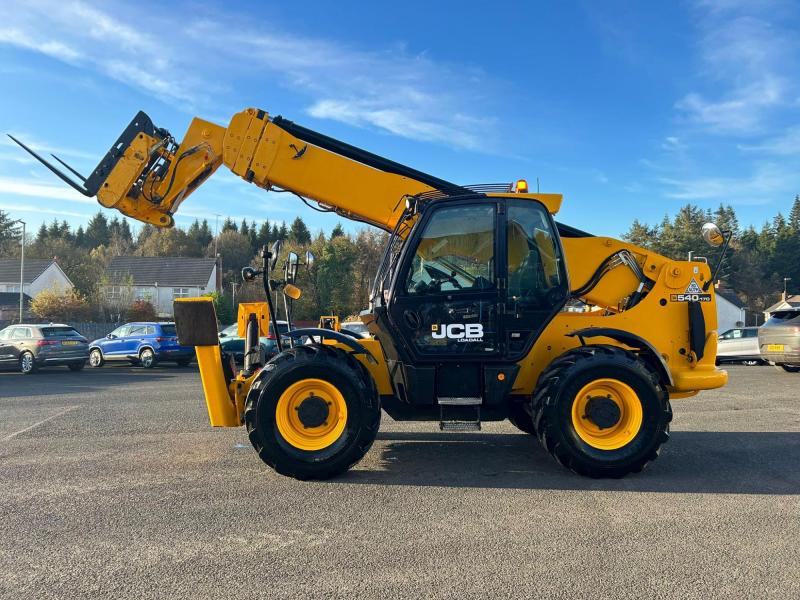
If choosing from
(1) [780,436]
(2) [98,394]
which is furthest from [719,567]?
(2) [98,394]

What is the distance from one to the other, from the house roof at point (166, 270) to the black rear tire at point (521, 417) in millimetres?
55911

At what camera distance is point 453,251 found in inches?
231

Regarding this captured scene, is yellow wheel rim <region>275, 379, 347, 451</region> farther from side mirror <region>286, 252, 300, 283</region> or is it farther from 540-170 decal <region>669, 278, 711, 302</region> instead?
540-170 decal <region>669, 278, 711, 302</region>

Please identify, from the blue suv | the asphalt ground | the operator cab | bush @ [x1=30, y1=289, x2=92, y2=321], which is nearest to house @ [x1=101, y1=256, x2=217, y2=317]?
bush @ [x1=30, y1=289, x2=92, y2=321]

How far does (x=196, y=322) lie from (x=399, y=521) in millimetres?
2856

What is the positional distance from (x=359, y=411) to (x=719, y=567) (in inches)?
120

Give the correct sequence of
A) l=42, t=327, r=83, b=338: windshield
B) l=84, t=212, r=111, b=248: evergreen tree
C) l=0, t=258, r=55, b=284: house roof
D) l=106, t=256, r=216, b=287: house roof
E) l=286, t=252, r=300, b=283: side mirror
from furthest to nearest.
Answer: l=84, t=212, r=111, b=248: evergreen tree
l=0, t=258, r=55, b=284: house roof
l=106, t=256, r=216, b=287: house roof
l=42, t=327, r=83, b=338: windshield
l=286, t=252, r=300, b=283: side mirror

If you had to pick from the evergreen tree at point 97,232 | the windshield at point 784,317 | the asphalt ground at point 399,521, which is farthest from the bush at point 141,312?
the evergreen tree at point 97,232

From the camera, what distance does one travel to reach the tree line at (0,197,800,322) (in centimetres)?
4628

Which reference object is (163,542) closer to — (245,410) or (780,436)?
(245,410)

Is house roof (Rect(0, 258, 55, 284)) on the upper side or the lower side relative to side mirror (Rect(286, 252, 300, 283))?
upper

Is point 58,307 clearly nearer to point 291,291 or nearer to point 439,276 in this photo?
point 291,291

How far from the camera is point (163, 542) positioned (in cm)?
399

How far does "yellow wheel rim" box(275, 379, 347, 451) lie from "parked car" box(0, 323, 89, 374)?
16.0 metres
